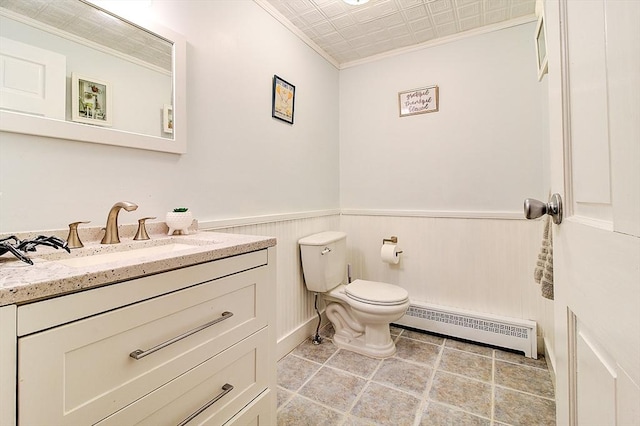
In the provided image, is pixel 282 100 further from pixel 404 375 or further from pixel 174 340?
pixel 404 375

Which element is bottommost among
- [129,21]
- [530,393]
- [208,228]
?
[530,393]

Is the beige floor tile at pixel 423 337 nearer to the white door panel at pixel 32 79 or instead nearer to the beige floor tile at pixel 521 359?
the beige floor tile at pixel 521 359

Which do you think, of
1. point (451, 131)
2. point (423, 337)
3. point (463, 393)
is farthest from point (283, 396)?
point (451, 131)

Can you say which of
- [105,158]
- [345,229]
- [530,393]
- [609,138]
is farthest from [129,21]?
[530,393]

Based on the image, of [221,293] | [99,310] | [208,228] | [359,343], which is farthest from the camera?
[359,343]

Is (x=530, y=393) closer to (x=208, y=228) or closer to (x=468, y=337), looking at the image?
(x=468, y=337)

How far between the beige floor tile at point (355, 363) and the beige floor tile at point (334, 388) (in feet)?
0.18

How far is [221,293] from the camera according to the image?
0.88m

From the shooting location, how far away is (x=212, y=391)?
2.82 feet

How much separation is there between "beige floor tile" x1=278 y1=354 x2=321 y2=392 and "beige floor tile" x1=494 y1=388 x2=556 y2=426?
1.00m

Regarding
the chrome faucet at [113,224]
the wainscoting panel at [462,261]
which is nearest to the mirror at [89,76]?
the chrome faucet at [113,224]

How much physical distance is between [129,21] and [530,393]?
2607mm

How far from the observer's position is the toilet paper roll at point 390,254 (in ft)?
7.60

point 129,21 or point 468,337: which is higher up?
point 129,21
